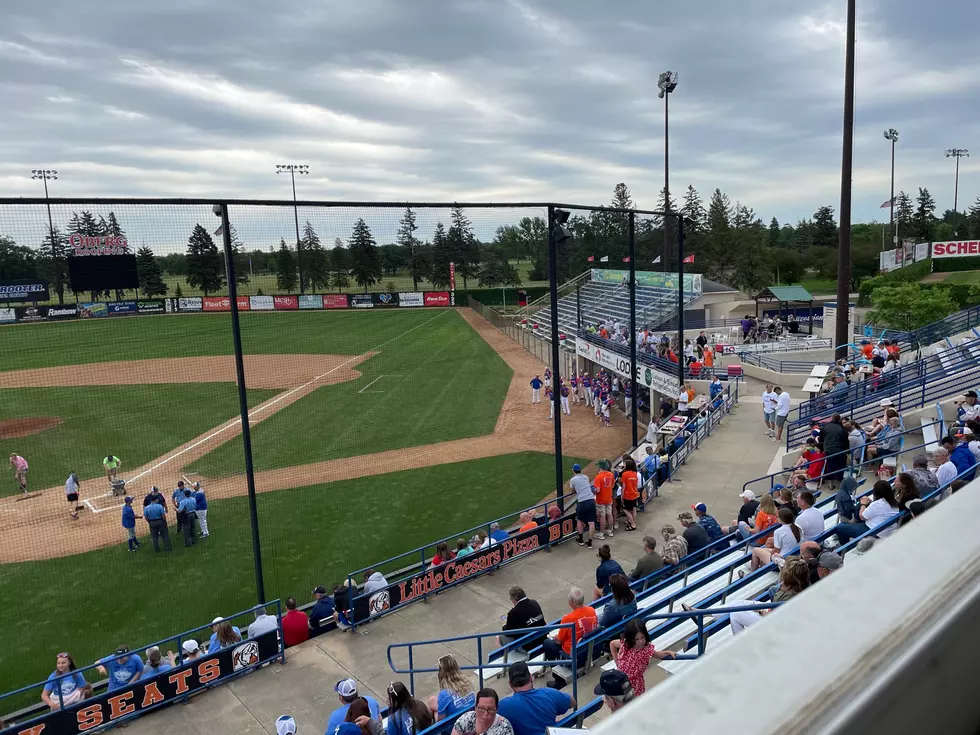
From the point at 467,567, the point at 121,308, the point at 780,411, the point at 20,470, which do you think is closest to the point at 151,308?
the point at 121,308

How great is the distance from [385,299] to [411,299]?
927 mm

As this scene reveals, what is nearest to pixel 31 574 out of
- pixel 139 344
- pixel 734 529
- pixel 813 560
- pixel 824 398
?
pixel 734 529

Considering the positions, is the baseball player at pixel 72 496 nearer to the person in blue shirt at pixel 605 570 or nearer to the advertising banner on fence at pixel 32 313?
the advertising banner on fence at pixel 32 313

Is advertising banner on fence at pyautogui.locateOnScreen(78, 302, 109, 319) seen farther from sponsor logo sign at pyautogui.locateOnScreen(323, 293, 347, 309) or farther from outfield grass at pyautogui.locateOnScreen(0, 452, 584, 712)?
outfield grass at pyautogui.locateOnScreen(0, 452, 584, 712)

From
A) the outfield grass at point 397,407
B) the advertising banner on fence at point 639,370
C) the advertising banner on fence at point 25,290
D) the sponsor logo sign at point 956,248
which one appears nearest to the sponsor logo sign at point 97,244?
the advertising banner on fence at point 25,290

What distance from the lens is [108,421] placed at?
24.7 m

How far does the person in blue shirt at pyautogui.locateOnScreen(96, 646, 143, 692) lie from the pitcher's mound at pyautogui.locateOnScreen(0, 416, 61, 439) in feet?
57.3

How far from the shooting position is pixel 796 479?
1173cm

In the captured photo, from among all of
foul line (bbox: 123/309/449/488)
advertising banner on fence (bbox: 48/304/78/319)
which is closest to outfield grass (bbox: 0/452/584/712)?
foul line (bbox: 123/309/449/488)

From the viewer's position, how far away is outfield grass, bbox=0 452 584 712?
11.4 metres

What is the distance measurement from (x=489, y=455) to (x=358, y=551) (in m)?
7.24

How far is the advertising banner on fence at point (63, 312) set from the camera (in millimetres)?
14430

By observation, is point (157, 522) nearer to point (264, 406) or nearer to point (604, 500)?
point (604, 500)

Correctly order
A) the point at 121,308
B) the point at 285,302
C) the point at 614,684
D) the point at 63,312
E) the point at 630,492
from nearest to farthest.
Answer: the point at 614,684
the point at 630,492
the point at 63,312
the point at 121,308
the point at 285,302
